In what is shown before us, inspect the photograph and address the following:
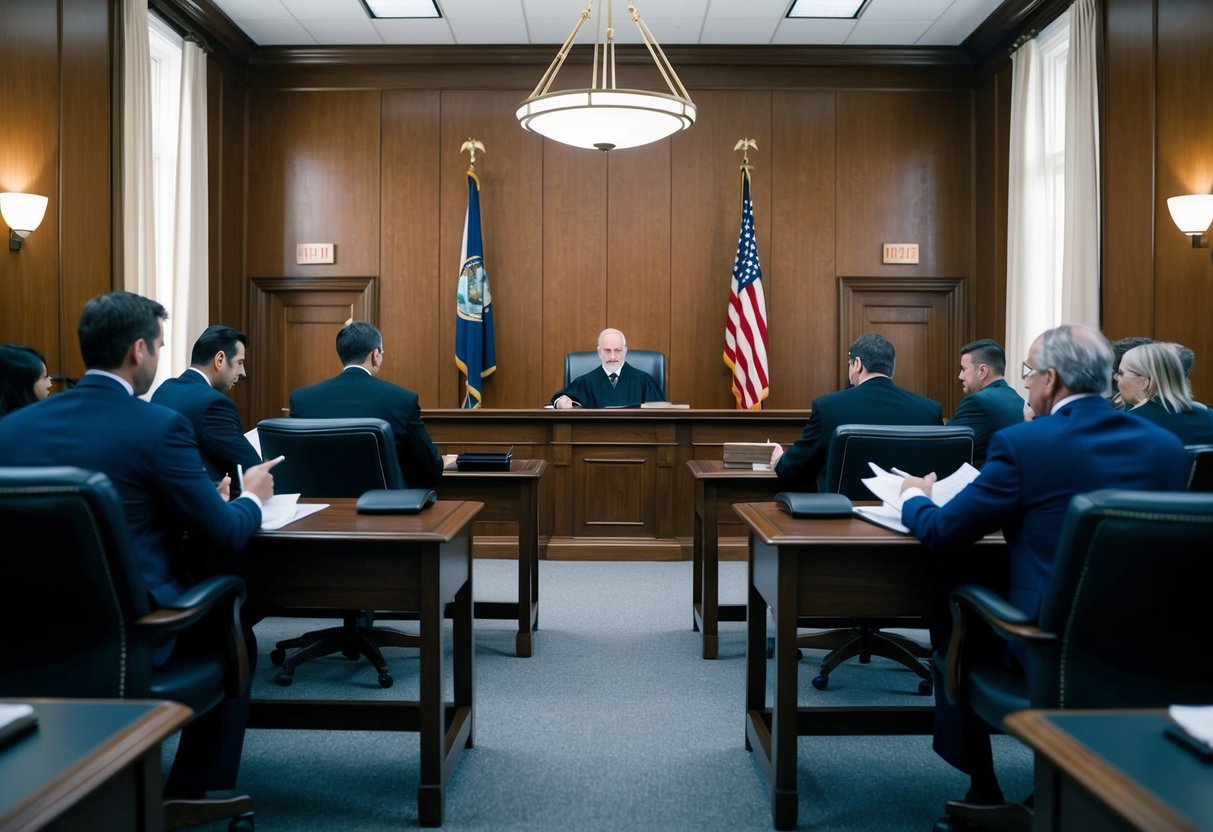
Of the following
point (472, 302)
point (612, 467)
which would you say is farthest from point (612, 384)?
point (472, 302)

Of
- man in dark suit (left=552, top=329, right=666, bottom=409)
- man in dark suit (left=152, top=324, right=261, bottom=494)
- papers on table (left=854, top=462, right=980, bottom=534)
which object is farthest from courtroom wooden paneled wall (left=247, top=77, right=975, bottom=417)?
papers on table (left=854, top=462, right=980, bottom=534)

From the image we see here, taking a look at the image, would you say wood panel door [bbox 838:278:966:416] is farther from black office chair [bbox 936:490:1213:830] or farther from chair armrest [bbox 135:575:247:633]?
chair armrest [bbox 135:575:247:633]

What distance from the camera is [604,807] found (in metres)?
2.46

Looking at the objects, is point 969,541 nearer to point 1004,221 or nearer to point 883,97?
point 1004,221

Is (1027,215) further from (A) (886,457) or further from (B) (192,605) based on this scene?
(B) (192,605)

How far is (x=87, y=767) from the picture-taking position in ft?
3.08

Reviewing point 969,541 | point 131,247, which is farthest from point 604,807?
point 131,247

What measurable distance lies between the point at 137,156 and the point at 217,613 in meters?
4.77

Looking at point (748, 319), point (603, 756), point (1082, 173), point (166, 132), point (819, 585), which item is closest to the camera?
point (819, 585)

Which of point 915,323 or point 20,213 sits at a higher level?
point 20,213

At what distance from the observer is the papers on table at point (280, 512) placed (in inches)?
91.0

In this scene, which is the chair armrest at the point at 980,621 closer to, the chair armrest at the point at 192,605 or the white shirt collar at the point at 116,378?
the chair armrest at the point at 192,605

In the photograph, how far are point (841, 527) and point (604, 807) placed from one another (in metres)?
1.01

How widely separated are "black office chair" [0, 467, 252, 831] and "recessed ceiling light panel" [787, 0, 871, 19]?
6.42 metres
